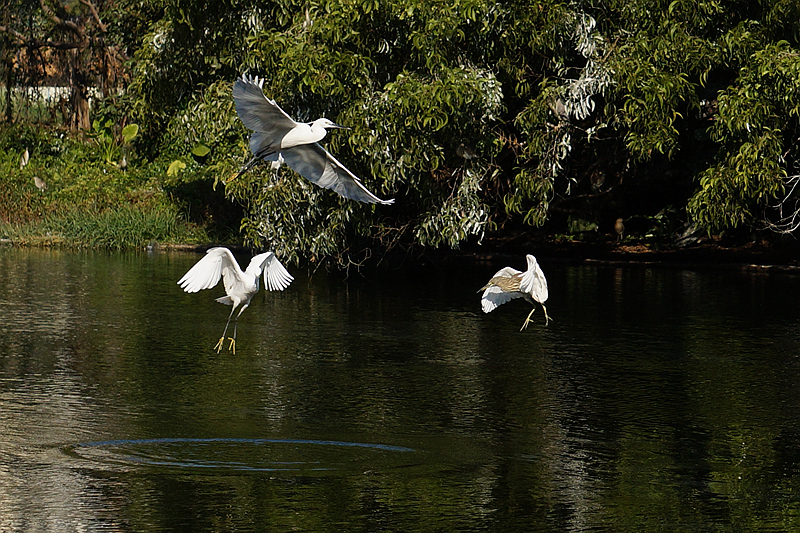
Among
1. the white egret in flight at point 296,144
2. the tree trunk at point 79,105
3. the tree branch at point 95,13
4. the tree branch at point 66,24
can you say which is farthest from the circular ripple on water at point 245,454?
the tree trunk at point 79,105

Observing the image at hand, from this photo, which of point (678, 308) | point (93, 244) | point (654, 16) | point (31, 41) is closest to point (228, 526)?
point (678, 308)

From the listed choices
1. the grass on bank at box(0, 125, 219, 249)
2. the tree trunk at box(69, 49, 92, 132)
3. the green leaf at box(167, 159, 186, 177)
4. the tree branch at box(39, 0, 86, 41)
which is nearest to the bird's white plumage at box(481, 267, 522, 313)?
the grass on bank at box(0, 125, 219, 249)

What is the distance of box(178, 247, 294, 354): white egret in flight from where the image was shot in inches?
439

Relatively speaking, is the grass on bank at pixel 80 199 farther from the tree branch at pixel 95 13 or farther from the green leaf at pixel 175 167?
the tree branch at pixel 95 13

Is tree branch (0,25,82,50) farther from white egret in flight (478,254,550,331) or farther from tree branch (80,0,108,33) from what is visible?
white egret in flight (478,254,550,331)

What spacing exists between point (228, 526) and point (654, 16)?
1269 centimetres

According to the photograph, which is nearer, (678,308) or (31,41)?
(678,308)

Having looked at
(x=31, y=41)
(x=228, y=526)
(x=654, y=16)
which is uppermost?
(x=31, y=41)

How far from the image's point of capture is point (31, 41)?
34.0m

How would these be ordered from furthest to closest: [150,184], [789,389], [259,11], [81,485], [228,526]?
[150,184] → [259,11] → [789,389] → [81,485] → [228,526]

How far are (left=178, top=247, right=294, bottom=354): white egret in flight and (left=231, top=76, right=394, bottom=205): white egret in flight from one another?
96 centimetres

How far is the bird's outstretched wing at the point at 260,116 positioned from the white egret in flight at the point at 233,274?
114 centimetres

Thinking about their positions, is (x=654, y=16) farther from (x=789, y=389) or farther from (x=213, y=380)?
(x=213, y=380)

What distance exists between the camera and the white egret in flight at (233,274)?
11148 millimetres
